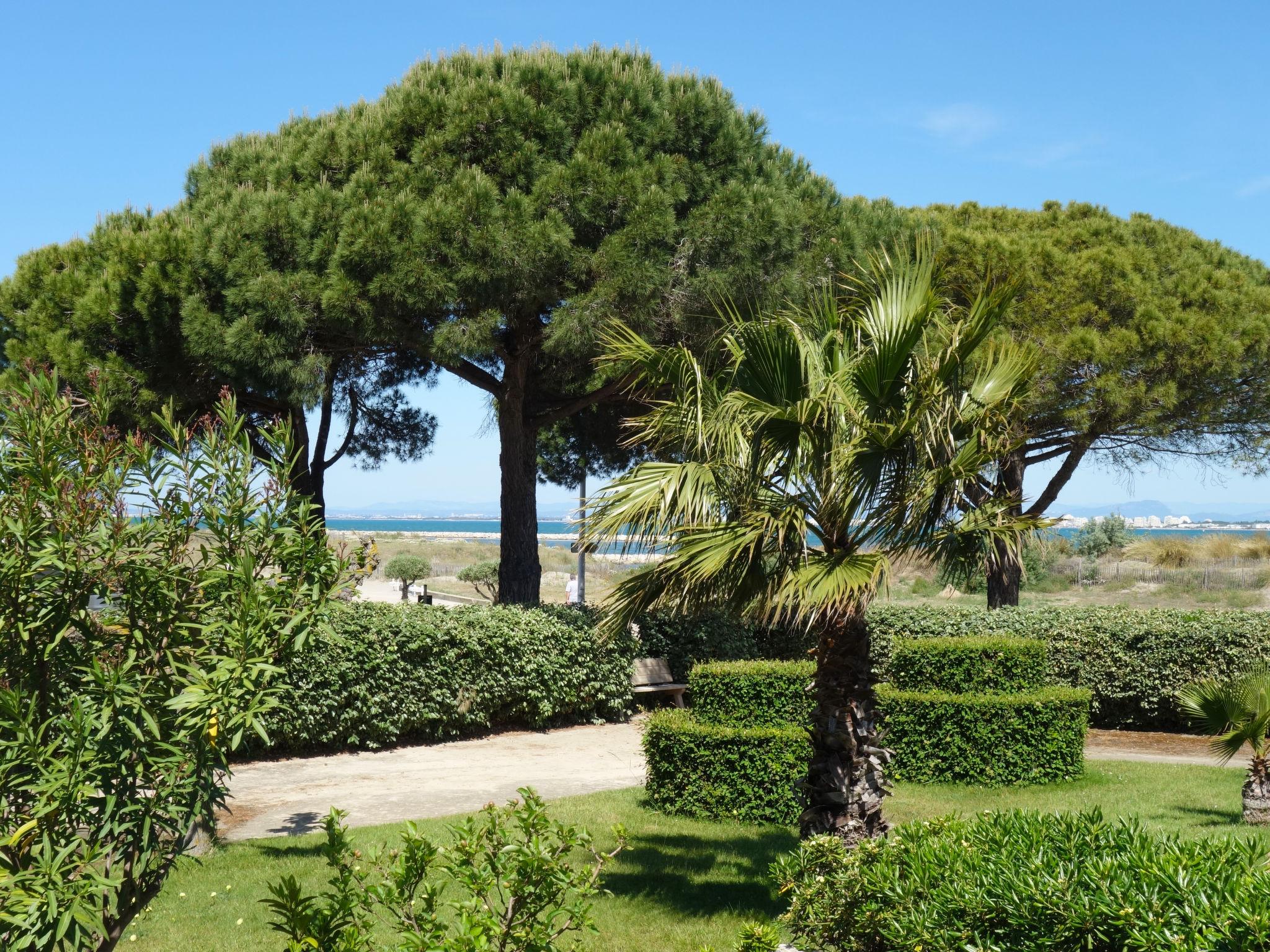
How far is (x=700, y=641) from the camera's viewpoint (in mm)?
14172

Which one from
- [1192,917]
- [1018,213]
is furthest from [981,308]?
[1018,213]

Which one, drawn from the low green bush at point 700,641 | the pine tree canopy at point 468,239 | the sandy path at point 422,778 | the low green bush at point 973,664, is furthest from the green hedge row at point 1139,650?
the pine tree canopy at point 468,239

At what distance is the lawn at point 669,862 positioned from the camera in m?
5.48

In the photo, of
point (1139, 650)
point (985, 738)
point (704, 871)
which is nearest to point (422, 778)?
point (704, 871)

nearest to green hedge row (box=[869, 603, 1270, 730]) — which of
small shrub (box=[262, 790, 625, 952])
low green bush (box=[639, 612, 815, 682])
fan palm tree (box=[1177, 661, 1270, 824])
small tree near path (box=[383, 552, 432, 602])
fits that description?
low green bush (box=[639, 612, 815, 682])

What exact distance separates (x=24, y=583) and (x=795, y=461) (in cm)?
397

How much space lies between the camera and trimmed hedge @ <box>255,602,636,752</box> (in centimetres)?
1059

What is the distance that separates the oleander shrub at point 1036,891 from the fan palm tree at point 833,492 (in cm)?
146

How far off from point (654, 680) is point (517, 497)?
3.41 meters

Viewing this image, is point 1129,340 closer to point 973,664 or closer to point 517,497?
point 973,664

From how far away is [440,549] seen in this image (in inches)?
2790

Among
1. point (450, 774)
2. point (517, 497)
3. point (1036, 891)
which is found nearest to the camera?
point (1036, 891)

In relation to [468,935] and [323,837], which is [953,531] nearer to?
[468,935]

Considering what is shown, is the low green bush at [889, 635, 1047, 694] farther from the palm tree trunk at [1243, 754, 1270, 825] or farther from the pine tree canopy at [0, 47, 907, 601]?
the pine tree canopy at [0, 47, 907, 601]
